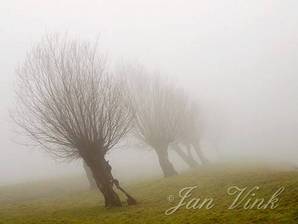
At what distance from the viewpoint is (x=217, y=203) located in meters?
18.0

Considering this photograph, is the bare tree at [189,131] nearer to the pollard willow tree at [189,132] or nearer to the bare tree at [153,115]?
the pollard willow tree at [189,132]

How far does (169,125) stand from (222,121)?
5548 centimetres

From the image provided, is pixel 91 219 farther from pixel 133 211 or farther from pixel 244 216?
pixel 244 216

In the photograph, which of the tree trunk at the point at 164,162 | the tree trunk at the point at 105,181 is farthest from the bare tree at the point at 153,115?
the tree trunk at the point at 105,181

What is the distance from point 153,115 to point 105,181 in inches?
787

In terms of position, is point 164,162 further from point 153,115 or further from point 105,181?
point 105,181

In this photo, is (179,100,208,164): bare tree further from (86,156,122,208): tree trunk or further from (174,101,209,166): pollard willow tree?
(86,156,122,208): tree trunk

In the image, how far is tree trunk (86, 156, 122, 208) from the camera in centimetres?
2192

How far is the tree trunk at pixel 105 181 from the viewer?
2192cm

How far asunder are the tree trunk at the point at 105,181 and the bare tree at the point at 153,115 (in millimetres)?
17118

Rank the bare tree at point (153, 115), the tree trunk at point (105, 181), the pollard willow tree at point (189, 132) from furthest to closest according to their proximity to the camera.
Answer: the pollard willow tree at point (189, 132) → the bare tree at point (153, 115) → the tree trunk at point (105, 181)

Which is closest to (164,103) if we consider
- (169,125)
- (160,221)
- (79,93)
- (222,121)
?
(169,125)

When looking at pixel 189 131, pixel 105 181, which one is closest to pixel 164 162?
pixel 189 131

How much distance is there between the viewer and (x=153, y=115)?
4169 centimetres
